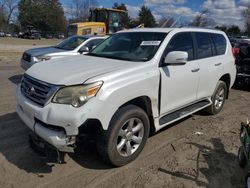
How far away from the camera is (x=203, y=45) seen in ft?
17.8

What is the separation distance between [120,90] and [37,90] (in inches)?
43.4

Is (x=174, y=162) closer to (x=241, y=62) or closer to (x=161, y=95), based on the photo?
(x=161, y=95)

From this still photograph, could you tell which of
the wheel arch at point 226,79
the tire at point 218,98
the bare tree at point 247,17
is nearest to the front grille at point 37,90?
the tire at point 218,98

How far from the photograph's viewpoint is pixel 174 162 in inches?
160

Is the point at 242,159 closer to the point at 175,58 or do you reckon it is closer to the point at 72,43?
the point at 175,58

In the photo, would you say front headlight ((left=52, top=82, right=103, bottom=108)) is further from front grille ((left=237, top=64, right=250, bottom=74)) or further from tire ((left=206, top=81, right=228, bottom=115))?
front grille ((left=237, top=64, right=250, bottom=74))

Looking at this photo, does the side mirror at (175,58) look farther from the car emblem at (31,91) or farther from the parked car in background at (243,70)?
the parked car in background at (243,70)

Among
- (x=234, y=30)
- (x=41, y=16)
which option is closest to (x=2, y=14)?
(x=41, y=16)

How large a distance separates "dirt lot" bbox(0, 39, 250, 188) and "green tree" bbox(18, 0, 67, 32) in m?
76.3

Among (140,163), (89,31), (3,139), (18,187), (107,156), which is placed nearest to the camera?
(18,187)

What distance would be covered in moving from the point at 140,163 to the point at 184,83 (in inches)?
63.2

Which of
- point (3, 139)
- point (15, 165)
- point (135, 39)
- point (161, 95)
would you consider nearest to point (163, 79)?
point (161, 95)

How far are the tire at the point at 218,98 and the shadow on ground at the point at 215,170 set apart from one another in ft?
5.43

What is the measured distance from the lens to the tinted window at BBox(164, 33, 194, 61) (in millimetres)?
4587
